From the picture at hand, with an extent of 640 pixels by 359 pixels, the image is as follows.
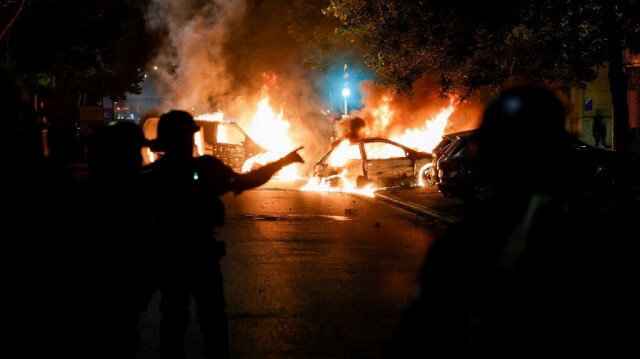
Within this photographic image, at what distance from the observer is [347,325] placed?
6758 millimetres

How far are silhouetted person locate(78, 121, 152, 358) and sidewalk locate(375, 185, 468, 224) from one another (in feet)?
36.1

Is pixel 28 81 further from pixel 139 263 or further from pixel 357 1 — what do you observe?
pixel 139 263

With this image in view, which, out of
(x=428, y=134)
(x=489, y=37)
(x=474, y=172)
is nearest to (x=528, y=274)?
(x=474, y=172)

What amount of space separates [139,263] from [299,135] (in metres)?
47.4

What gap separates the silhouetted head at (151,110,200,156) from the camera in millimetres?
4262

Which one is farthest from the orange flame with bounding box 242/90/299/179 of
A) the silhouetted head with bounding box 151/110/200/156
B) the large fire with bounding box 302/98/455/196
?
the silhouetted head with bounding box 151/110/200/156

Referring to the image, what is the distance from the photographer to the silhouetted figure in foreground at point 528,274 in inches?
79.7

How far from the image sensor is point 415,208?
57.9ft

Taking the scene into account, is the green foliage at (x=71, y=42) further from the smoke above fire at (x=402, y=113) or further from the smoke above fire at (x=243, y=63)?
the smoke above fire at (x=402, y=113)

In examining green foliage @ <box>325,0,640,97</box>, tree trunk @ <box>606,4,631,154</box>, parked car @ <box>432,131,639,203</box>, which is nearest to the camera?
tree trunk @ <box>606,4,631,154</box>

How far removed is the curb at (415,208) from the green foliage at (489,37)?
12.5ft

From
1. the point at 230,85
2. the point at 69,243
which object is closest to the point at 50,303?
the point at 69,243

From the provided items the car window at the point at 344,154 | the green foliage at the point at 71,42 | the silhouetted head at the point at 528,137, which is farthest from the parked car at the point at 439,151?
the silhouetted head at the point at 528,137

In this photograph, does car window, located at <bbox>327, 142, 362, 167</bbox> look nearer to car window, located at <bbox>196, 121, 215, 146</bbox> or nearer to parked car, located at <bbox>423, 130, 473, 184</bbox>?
parked car, located at <bbox>423, 130, 473, 184</bbox>
